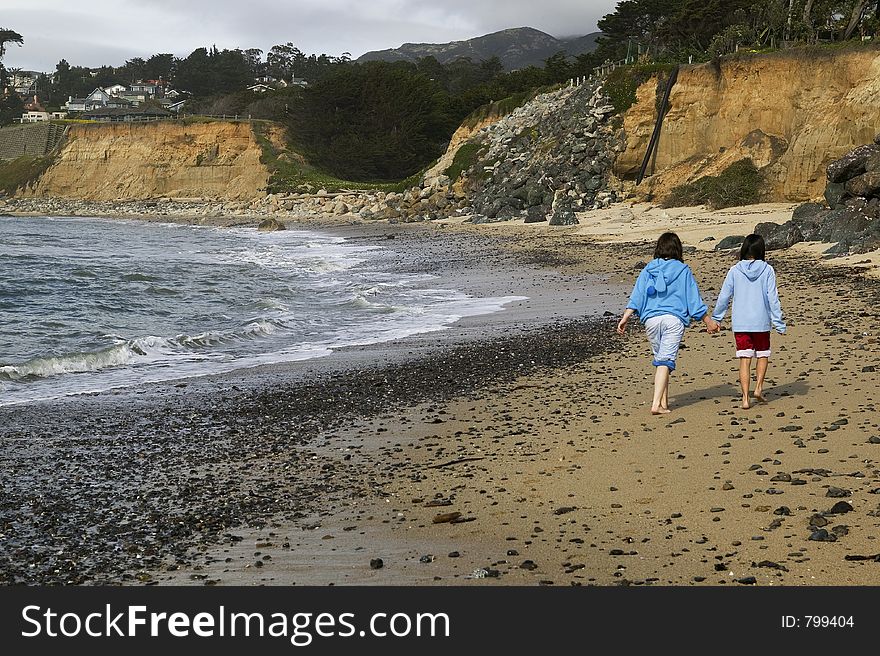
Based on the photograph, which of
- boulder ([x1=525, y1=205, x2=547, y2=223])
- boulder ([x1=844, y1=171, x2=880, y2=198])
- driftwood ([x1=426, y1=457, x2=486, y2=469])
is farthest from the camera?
boulder ([x1=525, y1=205, x2=547, y2=223])

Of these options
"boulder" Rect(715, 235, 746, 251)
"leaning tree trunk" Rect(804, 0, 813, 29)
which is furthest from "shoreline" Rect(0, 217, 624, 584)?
"leaning tree trunk" Rect(804, 0, 813, 29)

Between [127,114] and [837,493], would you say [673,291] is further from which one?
[127,114]

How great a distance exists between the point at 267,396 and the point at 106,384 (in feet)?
7.88

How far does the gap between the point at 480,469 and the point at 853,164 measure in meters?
19.4

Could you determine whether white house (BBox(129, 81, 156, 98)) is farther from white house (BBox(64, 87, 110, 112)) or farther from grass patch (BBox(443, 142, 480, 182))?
grass patch (BBox(443, 142, 480, 182))

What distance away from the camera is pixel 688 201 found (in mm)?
34062

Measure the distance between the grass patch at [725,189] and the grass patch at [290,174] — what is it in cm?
3154

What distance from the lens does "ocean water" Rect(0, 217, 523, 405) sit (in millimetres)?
12438

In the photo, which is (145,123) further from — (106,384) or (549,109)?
(106,384)

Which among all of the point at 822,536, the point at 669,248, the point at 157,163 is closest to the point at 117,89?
the point at 157,163

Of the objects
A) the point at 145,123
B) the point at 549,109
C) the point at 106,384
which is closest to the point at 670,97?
the point at 549,109

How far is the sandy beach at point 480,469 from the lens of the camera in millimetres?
4988

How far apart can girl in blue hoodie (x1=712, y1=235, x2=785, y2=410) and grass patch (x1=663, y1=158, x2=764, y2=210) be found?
24939 mm

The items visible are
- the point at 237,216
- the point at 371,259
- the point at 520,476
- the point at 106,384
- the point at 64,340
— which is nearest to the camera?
the point at 520,476
